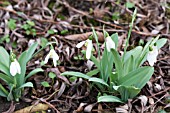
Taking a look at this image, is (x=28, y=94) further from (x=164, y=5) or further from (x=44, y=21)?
(x=164, y=5)

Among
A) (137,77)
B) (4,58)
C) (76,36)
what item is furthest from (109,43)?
(76,36)

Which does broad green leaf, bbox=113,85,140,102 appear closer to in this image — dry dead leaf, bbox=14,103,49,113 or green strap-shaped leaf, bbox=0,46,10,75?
dry dead leaf, bbox=14,103,49,113

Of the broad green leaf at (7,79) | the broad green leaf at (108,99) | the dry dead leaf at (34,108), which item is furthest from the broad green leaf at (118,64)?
the broad green leaf at (7,79)

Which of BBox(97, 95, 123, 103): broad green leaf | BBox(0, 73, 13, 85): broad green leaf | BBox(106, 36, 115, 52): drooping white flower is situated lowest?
BBox(97, 95, 123, 103): broad green leaf

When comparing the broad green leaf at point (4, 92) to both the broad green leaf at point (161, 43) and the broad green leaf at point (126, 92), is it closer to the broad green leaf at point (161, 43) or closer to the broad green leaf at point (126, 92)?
the broad green leaf at point (126, 92)

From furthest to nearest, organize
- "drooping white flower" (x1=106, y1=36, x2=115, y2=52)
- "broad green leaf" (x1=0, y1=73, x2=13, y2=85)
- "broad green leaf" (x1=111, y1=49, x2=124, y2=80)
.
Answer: "broad green leaf" (x1=0, y1=73, x2=13, y2=85), "broad green leaf" (x1=111, y1=49, x2=124, y2=80), "drooping white flower" (x1=106, y1=36, x2=115, y2=52)

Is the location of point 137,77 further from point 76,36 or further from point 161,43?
point 76,36

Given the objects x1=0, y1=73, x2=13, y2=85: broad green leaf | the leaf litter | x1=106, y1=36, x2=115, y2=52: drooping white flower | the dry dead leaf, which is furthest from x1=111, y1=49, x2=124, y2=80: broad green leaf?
x1=0, y1=73, x2=13, y2=85: broad green leaf

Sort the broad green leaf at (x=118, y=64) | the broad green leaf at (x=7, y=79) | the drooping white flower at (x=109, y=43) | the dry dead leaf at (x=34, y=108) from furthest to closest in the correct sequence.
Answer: the dry dead leaf at (x=34, y=108), the broad green leaf at (x=7, y=79), the broad green leaf at (x=118, y=64), the drooping white flower at (x=109, y=43)
